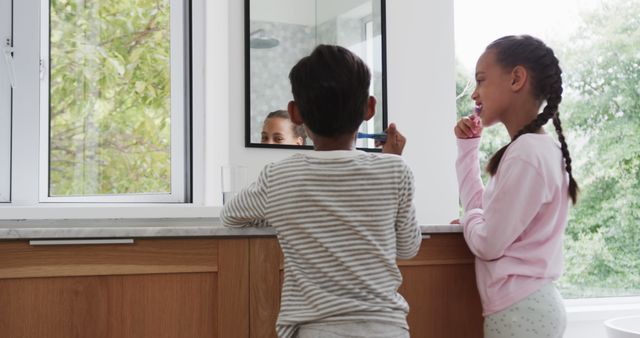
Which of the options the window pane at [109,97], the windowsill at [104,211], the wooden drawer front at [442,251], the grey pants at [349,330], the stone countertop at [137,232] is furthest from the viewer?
the window pane at [109,97]

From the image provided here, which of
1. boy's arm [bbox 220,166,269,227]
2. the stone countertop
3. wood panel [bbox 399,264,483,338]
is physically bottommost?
wood panel [bbox 399,264,483,338]

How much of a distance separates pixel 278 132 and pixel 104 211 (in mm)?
630

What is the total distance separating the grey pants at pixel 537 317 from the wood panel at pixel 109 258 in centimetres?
69

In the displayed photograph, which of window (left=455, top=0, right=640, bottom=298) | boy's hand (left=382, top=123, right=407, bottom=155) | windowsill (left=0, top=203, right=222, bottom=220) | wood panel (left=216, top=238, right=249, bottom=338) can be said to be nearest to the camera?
wood panel (left=216, top=238, right=249, bottom=338)

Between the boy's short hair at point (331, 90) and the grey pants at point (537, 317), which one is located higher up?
the boy's short hair at point (331, 90)

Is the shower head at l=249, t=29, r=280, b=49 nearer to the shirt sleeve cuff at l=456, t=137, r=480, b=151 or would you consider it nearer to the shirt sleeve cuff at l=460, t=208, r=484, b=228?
the shirt sleeve cuff at l=456, t=137, r=480, b=151

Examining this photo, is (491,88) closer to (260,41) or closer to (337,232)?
(337,232)

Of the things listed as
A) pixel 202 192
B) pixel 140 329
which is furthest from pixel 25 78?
pixel 140 329

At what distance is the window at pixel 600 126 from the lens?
3.34 metres

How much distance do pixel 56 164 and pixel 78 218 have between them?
0.29 metres

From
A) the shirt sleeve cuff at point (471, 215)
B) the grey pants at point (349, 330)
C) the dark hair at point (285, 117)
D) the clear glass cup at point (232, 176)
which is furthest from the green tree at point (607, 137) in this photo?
the grey pants at point (349, 330)

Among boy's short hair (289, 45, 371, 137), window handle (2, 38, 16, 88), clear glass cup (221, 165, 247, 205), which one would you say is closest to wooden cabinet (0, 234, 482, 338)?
boy's short hair (289, 45, 371, 137)

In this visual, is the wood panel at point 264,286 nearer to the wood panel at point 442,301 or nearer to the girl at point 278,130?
the wood panel at point 442,301

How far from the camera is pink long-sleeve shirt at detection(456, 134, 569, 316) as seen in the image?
57.4 inches
